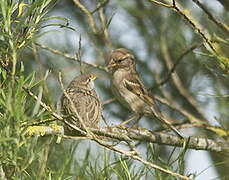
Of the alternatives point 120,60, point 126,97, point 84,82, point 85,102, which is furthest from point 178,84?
point 85,102

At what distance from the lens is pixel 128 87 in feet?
18.6

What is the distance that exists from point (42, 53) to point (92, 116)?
8.09 feet

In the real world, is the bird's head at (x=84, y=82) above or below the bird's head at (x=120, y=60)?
below

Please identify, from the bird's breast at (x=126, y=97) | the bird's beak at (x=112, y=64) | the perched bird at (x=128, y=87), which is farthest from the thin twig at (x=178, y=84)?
the bird's beak at (x=112, y=64)

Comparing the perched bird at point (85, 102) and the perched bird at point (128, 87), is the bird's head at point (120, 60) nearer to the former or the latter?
the perched bird at point (128, 87)

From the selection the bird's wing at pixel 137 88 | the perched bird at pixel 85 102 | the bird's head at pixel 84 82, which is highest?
the bird's wing at pixel 137 88

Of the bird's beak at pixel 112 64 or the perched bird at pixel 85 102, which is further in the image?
the bird's beak at pixel 112 64

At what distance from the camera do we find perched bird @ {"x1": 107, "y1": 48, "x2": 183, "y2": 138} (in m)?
5.46

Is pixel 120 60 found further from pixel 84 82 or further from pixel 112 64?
pixel 84 82

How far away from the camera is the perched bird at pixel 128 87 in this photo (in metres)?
5.46

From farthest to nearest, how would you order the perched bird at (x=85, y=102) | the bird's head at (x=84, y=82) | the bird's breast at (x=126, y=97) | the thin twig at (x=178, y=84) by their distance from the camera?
the bird's breast at (x=126, y=97)
the thin twig at (x=178, y=84)
the bird's head at (x=84, y=82)
the perched bird at (x=85, y=102)

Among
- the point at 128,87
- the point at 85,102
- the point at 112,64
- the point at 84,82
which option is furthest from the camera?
the point at 112,64

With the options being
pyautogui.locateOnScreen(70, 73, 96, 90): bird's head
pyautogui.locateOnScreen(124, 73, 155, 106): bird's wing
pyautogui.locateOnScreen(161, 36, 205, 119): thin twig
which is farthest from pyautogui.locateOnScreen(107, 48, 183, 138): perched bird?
pyautogui.locateOnScreen(70, 73, 96, 90): bird's head

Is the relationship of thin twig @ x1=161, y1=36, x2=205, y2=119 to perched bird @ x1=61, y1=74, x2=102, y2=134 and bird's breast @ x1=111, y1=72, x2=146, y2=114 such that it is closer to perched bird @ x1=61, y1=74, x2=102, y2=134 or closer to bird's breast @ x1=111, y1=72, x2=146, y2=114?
bird's breast @ x1=111, y1=72, x2=146, y2=114
